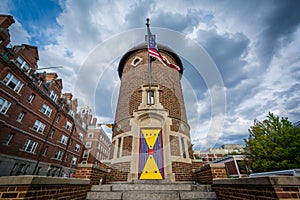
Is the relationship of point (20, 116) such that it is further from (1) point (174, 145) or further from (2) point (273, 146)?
(2) point (273, 146)

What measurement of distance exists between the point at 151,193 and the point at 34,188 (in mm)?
2721

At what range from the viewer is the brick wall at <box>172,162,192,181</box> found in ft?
21.1

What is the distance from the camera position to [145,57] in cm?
1060

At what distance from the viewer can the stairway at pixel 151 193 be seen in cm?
357

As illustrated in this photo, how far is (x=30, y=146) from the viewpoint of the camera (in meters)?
16.7

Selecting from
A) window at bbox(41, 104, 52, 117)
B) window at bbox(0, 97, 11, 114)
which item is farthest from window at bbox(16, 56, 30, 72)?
window at bbox(41, 104, 52, 117)

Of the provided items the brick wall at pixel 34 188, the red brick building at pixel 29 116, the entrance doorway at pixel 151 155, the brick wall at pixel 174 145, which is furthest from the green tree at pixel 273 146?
the red brick building at pixel 29 116

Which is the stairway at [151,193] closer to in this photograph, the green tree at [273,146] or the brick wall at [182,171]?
the brick wall at [182,171]

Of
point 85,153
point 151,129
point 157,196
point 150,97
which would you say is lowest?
point 157,196

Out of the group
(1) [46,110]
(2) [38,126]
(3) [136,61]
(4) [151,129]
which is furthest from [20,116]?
(4) [151,129]

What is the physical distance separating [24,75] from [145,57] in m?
15.1

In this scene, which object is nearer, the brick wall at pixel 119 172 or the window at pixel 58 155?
the brick wall at pixel 119 172

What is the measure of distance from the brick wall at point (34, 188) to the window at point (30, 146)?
18845 millimetres

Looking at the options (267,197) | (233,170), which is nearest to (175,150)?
(267,197)
